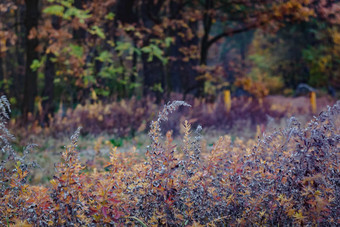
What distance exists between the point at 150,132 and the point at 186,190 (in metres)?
0.47

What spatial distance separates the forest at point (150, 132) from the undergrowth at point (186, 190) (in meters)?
0.01

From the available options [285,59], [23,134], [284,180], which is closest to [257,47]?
[285,59]

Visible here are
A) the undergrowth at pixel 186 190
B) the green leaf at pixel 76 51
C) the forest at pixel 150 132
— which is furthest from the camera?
the green leaf at pixel 76 51

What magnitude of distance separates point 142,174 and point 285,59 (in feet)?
78.6

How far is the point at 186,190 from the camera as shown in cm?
257

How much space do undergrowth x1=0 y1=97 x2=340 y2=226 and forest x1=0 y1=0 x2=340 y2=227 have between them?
0.03 feet

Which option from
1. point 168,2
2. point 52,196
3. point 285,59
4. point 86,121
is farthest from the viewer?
point 285,59

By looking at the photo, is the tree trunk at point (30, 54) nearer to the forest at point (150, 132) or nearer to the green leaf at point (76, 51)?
the forest at point (150, 132)

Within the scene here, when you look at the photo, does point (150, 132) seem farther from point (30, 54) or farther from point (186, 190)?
point (30, 54)

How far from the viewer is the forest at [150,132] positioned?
2.48m

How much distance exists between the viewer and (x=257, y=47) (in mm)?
32125

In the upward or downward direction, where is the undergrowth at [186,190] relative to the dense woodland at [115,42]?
downward

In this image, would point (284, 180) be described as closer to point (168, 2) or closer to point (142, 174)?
point (142, 174)

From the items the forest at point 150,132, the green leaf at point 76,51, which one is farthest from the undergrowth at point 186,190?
the green leaf at point 76,51
